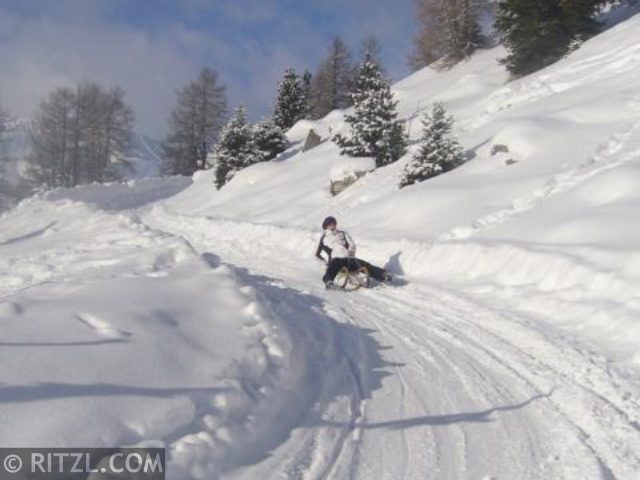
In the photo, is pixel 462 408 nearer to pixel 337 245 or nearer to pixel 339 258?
pixel 339 258

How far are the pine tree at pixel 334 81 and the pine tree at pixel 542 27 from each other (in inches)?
887

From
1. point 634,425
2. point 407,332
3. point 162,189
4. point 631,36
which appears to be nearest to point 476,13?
point 631,36

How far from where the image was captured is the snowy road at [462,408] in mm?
4539

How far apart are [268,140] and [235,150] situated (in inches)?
80.9

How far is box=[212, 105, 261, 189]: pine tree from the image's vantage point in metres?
Result: 32.2

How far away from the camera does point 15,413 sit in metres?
4.08

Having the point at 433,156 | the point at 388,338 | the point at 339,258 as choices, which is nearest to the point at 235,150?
the point at 433,156

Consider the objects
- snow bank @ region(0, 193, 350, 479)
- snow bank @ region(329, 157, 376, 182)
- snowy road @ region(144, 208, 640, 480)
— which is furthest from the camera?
snow bank @ region(329, 157, 376, 182)

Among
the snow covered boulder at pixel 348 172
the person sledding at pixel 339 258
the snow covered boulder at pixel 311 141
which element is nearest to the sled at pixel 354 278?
the person sledding at pixel 339 258

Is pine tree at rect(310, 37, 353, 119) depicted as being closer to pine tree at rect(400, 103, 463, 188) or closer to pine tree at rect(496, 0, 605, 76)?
pine tree at rect(496, 0, 605, 76)

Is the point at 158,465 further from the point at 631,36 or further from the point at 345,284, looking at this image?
the point at 631,36

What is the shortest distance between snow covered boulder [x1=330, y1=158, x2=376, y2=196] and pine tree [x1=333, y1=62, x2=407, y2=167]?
0.70m

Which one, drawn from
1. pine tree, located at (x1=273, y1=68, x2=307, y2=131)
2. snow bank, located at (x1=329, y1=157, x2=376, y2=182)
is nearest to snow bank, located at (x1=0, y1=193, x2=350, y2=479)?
snow bank, located at (x1=329, y1=157, x2=376, y2=182)

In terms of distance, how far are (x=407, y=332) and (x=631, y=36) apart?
2144cm
